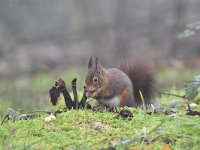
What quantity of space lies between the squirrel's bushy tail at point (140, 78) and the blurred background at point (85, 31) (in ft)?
22.4

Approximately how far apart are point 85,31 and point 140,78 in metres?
8.27

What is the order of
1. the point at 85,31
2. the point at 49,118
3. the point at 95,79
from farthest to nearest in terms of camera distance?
the point at 85,31, the point at 95,79, the point at 49,118

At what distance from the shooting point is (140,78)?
4.88 metres

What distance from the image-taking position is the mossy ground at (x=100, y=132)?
2979 mm

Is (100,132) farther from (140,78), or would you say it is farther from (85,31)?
(85,31)

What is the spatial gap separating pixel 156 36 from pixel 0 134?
9.75 m

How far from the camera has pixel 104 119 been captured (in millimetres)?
3479

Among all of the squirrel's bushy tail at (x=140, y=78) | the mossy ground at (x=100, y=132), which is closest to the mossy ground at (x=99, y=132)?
the mossy ground at (x=100, y=132)

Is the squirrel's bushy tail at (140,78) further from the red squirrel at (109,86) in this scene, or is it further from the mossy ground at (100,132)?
the mossy ground at (100,132)

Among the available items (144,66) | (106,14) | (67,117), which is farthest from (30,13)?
(67,117)

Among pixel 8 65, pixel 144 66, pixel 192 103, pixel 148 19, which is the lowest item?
pixel 192 103

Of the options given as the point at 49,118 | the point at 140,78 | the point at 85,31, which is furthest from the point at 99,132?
the point at 85,31

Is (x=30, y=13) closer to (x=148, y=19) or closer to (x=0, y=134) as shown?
(x=148, y=19)

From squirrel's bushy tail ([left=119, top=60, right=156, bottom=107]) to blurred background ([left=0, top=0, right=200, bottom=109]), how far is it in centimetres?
684
